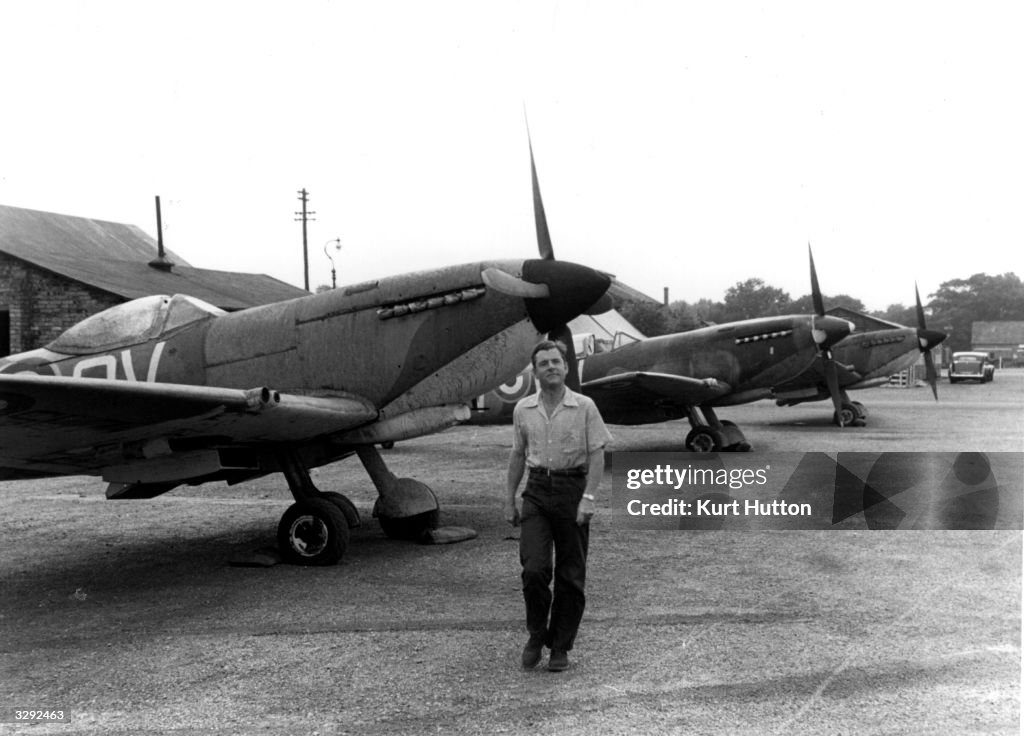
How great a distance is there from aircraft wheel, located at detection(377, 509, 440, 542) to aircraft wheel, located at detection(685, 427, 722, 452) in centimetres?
760

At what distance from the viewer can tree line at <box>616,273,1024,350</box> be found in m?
11.2

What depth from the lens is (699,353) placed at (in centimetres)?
1474

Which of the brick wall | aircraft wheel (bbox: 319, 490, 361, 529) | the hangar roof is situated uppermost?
the hangar roof

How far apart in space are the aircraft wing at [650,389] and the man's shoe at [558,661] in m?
9.57

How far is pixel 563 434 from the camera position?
409 cm

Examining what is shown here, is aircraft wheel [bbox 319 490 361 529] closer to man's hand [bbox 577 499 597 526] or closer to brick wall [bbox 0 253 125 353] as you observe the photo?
man's hand [bbox 577 499 597 526]

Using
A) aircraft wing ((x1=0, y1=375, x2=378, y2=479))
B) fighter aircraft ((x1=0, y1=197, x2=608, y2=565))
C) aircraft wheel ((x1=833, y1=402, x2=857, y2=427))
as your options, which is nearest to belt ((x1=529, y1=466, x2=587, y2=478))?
aircraft wing ((x1=0, y1=375, x2=378, y2=479))

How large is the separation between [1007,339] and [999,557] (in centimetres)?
933

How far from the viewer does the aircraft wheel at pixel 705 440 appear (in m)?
13.9

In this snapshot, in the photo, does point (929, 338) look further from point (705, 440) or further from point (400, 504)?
point (400, 504)

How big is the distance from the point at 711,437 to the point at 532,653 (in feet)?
34.0

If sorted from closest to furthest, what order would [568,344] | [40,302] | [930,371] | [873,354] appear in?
1. [568,344]
2. [930,371]
3. [873,354]
4. [40,302]

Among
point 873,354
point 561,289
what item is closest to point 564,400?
point 561,289

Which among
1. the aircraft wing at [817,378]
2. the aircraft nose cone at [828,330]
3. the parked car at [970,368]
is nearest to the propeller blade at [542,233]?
the aircraft nose cone at [828,330]
